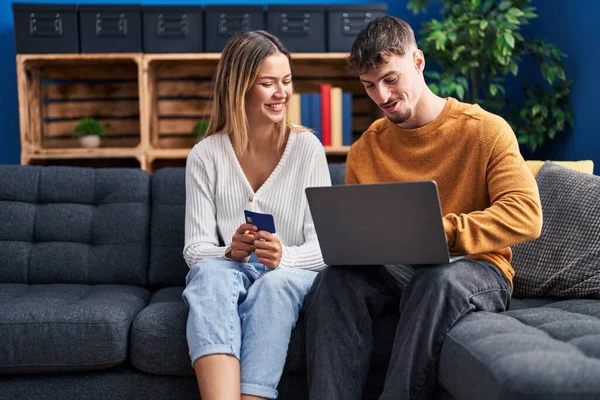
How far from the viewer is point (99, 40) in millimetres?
3092

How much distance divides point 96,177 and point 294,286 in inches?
37.6

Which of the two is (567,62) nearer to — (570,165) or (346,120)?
(346,120)

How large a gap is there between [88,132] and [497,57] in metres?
1.87

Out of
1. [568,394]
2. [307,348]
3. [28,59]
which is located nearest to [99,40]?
[28,59]

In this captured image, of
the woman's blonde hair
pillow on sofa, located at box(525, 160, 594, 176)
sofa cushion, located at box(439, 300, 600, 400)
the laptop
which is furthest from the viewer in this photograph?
pillow on sofa, located at box(525, 160, 594, 176)

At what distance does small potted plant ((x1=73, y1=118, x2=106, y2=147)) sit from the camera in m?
3.23

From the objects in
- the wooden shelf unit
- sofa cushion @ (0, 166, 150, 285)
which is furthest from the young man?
the wooden shelf unit

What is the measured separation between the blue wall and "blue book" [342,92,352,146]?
0.55 m

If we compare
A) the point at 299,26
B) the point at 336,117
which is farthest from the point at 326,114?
the point at 299,26

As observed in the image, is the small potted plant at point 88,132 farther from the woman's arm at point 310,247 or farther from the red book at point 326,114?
the woman's arm at point 310,247

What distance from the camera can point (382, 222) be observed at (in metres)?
1.38

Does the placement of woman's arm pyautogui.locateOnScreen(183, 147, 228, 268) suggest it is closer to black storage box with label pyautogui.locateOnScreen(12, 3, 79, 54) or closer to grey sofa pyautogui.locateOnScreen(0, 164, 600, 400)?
grey sofa pyautogui.locateOnScreen(0, 164, 600, 400)

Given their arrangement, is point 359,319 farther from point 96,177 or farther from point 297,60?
point 297,60

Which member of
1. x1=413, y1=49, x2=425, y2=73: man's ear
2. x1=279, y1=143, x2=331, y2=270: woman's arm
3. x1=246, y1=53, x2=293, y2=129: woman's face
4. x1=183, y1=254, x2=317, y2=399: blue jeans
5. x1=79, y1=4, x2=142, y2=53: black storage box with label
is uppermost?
x1=79, y1=4, x2=142, y2=53: black storage box with label
